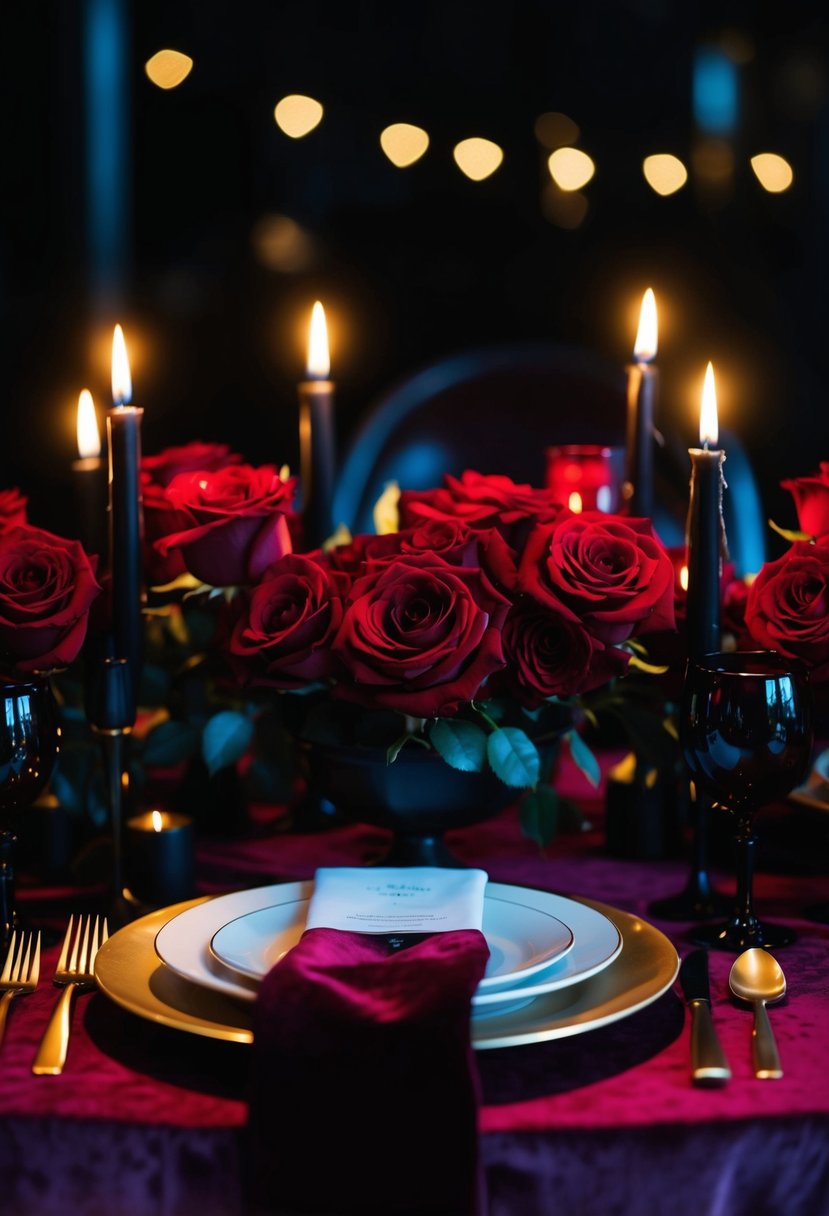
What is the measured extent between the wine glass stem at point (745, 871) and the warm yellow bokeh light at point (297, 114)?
1.89 metres

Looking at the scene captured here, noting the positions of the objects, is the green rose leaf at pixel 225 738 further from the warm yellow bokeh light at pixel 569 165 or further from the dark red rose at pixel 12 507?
the warm yellow bokeh light at pixel 569 165

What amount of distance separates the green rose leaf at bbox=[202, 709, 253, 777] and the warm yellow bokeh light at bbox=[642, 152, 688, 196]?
1.87m

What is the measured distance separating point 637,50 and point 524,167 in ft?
0.96

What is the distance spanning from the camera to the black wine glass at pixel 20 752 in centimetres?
82

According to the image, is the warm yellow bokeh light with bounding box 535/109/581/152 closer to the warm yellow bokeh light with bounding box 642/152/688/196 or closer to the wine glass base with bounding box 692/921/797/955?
the warm yellow bokeh light with bounding box 642/152/688/196

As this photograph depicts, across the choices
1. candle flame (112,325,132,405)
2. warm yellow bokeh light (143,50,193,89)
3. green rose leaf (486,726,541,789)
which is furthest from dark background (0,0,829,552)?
green rose leaf (486,726,541,789)

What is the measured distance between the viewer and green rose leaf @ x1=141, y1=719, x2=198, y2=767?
107cm

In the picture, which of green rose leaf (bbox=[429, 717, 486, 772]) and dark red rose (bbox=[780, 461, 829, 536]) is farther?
dark red rose (bbox=[780, 461, 829, 536])

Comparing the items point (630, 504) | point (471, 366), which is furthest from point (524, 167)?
point (630, 504)

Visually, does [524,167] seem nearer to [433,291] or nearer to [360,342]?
[433,291]

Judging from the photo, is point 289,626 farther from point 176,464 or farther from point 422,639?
point 176,464

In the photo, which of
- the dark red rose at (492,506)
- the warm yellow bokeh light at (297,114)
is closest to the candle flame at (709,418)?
the dark red rose at (492,506)

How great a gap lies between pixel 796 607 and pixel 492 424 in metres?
1.03

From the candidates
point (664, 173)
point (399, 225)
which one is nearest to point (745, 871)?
point (399, 225)
